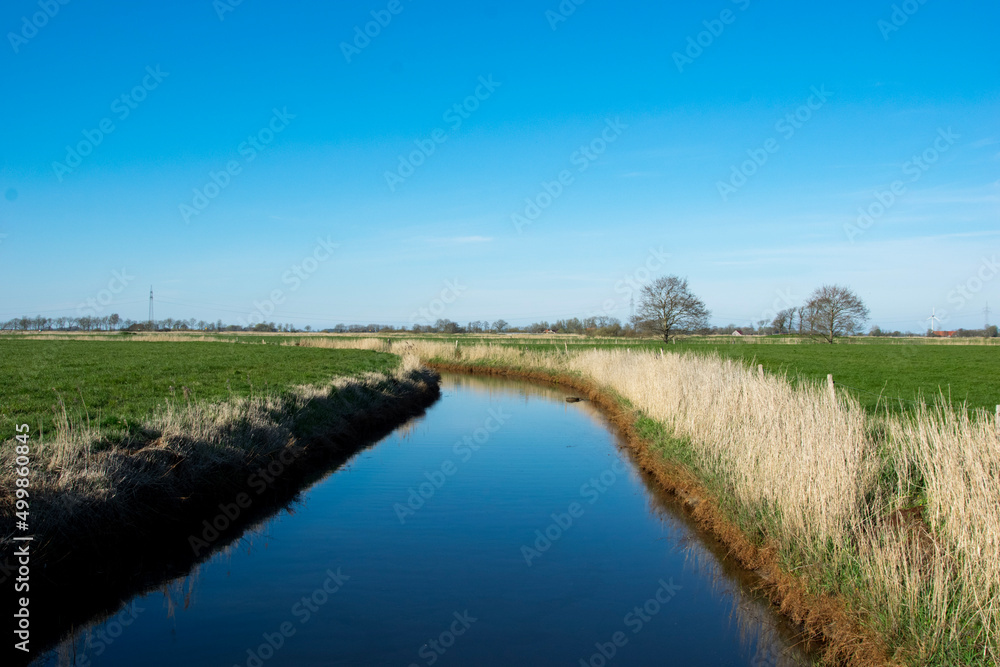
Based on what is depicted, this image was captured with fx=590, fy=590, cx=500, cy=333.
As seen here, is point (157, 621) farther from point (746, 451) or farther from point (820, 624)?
point (746, 451)

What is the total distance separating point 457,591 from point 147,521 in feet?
12.4

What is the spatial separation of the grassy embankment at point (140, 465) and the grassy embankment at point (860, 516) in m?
6.39

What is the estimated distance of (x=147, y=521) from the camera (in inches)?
269

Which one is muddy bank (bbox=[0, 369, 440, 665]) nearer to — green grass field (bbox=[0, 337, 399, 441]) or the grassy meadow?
the grassy meadow

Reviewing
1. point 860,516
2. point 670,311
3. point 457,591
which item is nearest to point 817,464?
point 860,516

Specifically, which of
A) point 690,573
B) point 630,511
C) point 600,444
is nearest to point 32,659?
point 690,573

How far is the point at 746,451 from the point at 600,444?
6.40 m

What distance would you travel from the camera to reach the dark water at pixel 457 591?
491 cm

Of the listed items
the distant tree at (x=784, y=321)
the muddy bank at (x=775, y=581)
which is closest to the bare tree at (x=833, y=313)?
the distant tree at (x=784, y=321)

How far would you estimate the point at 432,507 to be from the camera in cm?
905

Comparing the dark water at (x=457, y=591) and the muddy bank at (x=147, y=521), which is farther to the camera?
the muddy bank at (x=147, y=521)

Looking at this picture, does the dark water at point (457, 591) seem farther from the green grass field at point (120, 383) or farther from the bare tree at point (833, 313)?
the bare tree at point (833, 313)

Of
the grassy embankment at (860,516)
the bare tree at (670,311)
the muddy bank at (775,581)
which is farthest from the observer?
the bare tree at (670,311)

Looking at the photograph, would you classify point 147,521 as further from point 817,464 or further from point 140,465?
point 817,464
